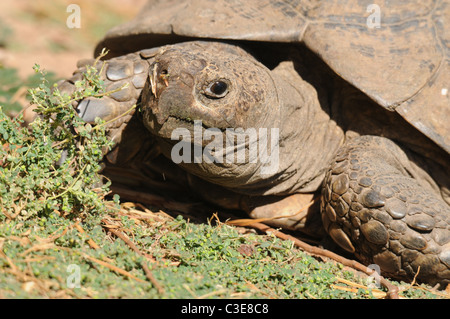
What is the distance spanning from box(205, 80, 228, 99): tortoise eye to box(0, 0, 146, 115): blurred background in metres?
3.34

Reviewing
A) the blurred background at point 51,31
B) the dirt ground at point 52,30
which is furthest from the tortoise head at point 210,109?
the dirt ground at point 52,30

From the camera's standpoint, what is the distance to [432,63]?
3.26 meters

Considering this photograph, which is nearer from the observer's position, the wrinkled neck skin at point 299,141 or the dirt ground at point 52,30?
the wrinkled neck skin at point 299,141

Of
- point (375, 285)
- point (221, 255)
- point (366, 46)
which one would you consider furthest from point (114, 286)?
point (366, 46)

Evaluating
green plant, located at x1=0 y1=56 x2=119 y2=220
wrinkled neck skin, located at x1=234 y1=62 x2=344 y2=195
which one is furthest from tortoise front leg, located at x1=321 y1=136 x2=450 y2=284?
green plant, located at x1=0 y1=56 x2=119 y2=220

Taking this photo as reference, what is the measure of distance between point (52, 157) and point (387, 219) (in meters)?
1.90

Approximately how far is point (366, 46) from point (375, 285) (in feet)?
4.78

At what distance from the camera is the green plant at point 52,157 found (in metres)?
2.71

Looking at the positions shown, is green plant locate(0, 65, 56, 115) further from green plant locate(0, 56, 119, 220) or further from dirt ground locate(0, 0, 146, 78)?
green plant locate(0, 56, 119, 220)

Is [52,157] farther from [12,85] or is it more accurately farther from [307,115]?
[12,85]

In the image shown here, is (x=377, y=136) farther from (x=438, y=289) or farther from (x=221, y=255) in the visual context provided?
(x=221, y=255)

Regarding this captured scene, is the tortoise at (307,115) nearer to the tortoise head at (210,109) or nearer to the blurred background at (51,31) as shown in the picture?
the tortoise head at (210,109)

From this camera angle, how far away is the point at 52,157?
9.50ft

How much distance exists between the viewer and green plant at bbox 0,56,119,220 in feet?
8.89
